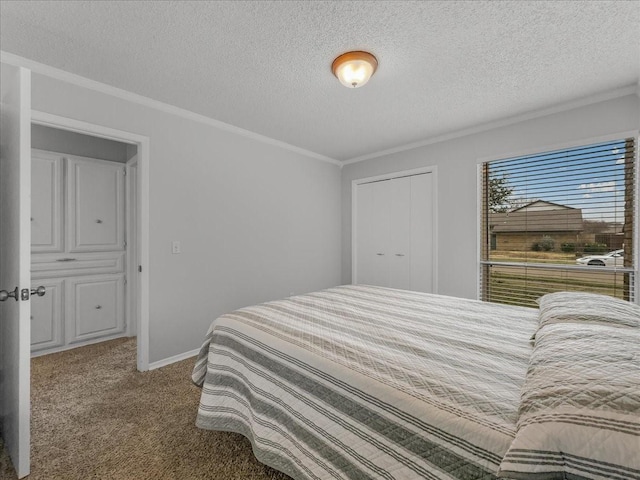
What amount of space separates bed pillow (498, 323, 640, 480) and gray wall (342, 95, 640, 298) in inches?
103

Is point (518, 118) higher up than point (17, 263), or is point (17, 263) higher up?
point (518, 118)

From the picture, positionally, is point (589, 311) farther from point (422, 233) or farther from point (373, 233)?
point (373, 233)

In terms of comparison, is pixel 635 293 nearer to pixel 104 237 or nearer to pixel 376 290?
pixel 376 290

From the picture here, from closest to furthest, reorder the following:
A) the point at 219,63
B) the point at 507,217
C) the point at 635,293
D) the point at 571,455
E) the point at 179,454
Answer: the point at 571,455
the point at 179,454
the point at 219,63
the point at 635,293
the point at 507,217

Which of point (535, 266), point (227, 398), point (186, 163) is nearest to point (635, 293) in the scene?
point (535, 266)

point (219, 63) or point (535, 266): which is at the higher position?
point (219, 63)

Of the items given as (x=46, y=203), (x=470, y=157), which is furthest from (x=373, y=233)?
(x=46, y=203)

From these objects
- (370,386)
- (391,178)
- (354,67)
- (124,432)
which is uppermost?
(354,67)

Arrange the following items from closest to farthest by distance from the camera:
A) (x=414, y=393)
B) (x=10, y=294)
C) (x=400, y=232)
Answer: (x=414, y=393)
(x=10, y=294)
(x=400, y=232)

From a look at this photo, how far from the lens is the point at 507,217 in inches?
125

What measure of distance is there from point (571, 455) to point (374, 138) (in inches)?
137

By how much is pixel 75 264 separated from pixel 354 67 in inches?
136

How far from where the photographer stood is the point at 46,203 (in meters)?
3.03

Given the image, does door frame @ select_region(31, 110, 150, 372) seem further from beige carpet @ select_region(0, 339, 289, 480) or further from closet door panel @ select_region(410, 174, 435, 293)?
closet door panel @ select_region(410, 174, 435, 293)
